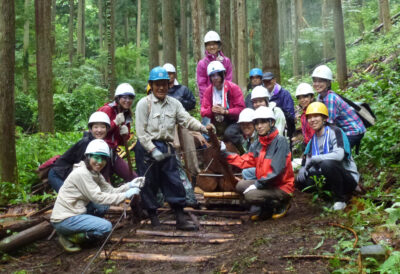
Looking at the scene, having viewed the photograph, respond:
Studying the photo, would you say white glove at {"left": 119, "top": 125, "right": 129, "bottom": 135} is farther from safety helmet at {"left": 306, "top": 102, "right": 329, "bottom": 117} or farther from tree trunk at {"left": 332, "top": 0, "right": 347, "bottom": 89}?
tree trunk at {"left": 332, "top": 0, "right": 347, "bottom": 89}

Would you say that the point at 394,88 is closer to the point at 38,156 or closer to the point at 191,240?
the point at 191,240

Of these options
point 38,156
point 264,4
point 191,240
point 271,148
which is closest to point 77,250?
point 191,240

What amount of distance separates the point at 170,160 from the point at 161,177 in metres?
0.34

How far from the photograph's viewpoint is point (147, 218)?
21.5 feet

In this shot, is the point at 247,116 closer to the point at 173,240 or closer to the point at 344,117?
the point at 344,117

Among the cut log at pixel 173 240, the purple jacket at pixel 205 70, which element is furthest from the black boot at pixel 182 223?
the purple jacket at pixel 205 70

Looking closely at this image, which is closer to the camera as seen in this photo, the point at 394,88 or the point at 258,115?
the point at 258,115

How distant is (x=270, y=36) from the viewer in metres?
9.31

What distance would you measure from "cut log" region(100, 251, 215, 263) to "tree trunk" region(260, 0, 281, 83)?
18.5 feet

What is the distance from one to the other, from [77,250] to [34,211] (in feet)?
5.74

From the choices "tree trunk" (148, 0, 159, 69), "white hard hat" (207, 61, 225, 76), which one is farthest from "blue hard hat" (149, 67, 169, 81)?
"tree trunk" (148, 0, 159, 69)

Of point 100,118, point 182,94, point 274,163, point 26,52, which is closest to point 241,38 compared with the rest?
point 182,94

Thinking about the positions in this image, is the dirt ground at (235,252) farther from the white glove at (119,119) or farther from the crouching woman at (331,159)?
the white glove at (119,119)

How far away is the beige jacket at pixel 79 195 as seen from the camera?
5355 millimetres
